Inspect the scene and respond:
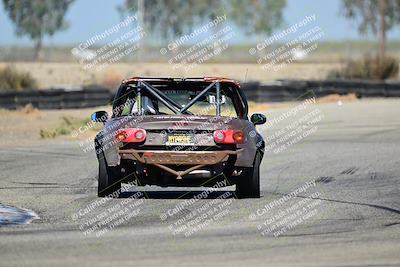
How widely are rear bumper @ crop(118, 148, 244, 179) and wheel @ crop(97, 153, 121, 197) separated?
351 mm

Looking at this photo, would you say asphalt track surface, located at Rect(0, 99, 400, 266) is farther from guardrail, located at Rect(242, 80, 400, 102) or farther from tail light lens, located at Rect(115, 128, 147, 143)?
guardrail, located at Rect(242, 80, 400, 102)

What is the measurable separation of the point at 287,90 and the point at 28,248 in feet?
94.7

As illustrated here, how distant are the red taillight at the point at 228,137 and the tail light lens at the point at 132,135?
2.66ft

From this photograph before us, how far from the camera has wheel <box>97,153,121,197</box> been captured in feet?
40.9

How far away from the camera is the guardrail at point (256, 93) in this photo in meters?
35.9

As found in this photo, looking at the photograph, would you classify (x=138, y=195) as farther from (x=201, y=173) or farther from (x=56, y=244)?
(x=56, y=244)

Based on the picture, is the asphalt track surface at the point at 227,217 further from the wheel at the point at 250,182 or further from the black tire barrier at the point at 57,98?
the black tire barrier at the point at 57,98

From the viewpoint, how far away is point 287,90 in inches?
1464

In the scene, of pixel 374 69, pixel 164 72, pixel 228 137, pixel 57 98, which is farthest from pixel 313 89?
pixel 164 72

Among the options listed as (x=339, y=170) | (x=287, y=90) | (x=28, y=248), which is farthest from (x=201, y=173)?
(x=287, y=90)

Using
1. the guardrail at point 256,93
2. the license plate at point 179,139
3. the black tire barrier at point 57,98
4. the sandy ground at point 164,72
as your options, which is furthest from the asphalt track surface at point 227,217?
the sandy ground at point 164,72

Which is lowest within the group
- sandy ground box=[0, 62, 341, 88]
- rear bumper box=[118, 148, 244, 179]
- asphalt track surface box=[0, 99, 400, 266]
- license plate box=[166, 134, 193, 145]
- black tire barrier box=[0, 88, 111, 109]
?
sandy ground box=[0, 62, 341, 88]

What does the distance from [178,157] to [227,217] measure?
1346mm

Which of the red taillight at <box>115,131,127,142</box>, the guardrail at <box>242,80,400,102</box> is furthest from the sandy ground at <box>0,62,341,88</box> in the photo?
the red taillight at <box>115,131,127,142</box>
